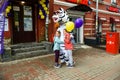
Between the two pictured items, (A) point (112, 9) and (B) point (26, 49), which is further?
(A) point (112, 9)

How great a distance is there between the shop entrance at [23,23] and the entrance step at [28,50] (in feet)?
2.35

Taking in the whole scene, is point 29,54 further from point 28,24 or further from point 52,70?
point 52,70

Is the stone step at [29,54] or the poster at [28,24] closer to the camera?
the stone step at [29,54]

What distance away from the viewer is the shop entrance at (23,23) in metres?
11.5

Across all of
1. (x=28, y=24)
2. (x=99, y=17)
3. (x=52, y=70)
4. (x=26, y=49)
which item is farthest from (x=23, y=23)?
(x=99, y=17)

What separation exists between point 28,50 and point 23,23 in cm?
186

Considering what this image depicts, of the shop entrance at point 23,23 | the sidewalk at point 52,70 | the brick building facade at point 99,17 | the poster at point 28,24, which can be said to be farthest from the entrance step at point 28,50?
the brick building facade at point 99,17

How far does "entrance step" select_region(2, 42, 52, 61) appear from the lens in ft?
33.0

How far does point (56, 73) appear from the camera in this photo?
309 inches

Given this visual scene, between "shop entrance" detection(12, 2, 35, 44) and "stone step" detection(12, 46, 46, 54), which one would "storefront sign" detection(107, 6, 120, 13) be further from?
"stone step" detection(12, 46, 46, 54)

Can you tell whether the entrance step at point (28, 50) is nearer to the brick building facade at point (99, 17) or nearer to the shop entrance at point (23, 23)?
the shop entrance at point (23, 23)

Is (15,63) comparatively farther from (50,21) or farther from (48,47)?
(50,21)

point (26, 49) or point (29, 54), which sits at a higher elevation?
point (26, 49)

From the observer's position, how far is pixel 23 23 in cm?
1190
